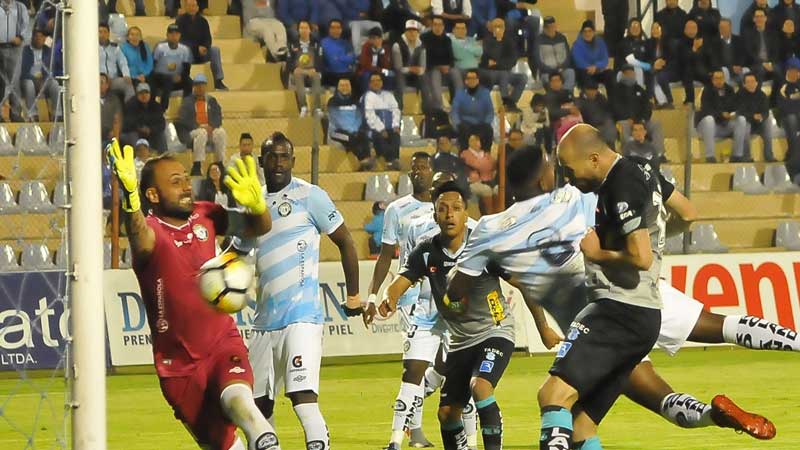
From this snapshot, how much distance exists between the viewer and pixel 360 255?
70.8ft

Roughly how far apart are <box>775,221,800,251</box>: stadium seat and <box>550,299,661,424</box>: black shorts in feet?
52.9

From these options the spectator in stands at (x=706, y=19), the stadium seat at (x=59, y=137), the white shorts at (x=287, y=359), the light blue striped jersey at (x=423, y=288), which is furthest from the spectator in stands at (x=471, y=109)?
the white shorts at (x=287, y=359)

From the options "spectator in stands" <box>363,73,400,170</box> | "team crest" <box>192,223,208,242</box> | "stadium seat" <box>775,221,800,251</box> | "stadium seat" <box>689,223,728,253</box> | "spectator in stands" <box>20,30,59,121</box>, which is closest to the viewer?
"team crest" <box>192,223,208,242</box>

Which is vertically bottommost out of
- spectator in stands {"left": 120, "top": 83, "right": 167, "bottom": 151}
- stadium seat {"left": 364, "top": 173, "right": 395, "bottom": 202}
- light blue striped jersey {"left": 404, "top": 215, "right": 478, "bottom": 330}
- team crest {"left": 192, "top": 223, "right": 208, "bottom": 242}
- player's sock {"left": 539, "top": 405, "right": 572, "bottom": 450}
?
stadium seat {"left": 364, "top": 173, "right": 395, "bottom": 202}

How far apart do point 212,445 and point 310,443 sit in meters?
1.48

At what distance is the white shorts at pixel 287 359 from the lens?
9.91 meters

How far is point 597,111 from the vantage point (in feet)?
79.3

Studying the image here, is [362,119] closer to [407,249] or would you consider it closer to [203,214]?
[407,249]

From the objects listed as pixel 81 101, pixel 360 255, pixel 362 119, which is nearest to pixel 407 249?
pixel 81 101

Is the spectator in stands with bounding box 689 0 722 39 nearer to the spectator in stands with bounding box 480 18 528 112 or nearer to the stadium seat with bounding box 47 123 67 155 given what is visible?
the spectator in stands with bounding box 480 18 528 112

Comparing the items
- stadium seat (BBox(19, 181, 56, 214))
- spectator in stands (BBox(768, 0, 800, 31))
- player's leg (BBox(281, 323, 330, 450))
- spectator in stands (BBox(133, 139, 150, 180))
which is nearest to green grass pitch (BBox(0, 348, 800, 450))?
player's leg (BBox(281, 323, 330, 450))

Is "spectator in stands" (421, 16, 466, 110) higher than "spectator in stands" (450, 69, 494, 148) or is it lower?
higher

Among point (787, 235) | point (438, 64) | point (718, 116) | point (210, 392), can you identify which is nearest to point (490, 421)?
point (210, 392)

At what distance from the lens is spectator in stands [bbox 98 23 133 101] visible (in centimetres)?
2166
